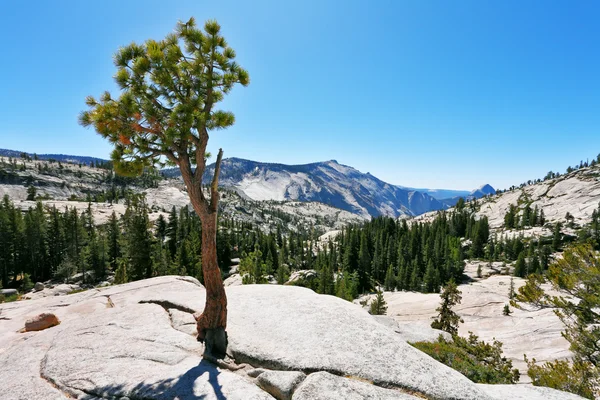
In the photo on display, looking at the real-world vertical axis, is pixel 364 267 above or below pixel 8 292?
below

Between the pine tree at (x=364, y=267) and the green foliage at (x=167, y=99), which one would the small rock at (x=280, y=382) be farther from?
the pine tree at (x=364, y=267)

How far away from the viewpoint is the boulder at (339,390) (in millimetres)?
7756

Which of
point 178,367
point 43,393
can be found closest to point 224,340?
point 178,367

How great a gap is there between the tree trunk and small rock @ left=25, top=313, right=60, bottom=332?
8.77 m

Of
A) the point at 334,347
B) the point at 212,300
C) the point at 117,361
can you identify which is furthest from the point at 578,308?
the point at 117,361

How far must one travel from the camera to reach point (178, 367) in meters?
9.28

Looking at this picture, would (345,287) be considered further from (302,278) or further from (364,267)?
(364,267)

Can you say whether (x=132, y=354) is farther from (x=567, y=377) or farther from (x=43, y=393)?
(x=567, y=377)

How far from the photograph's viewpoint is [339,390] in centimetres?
795

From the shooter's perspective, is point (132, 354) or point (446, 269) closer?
point (132, 354)

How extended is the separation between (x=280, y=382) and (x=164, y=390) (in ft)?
10.8

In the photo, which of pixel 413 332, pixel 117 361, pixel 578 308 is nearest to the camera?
pixel 117 361

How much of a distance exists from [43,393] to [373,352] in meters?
10.3

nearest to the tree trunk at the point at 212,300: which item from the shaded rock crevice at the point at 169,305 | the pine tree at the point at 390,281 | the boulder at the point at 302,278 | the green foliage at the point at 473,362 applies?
the shaded rock crevice at the point at 169,305
